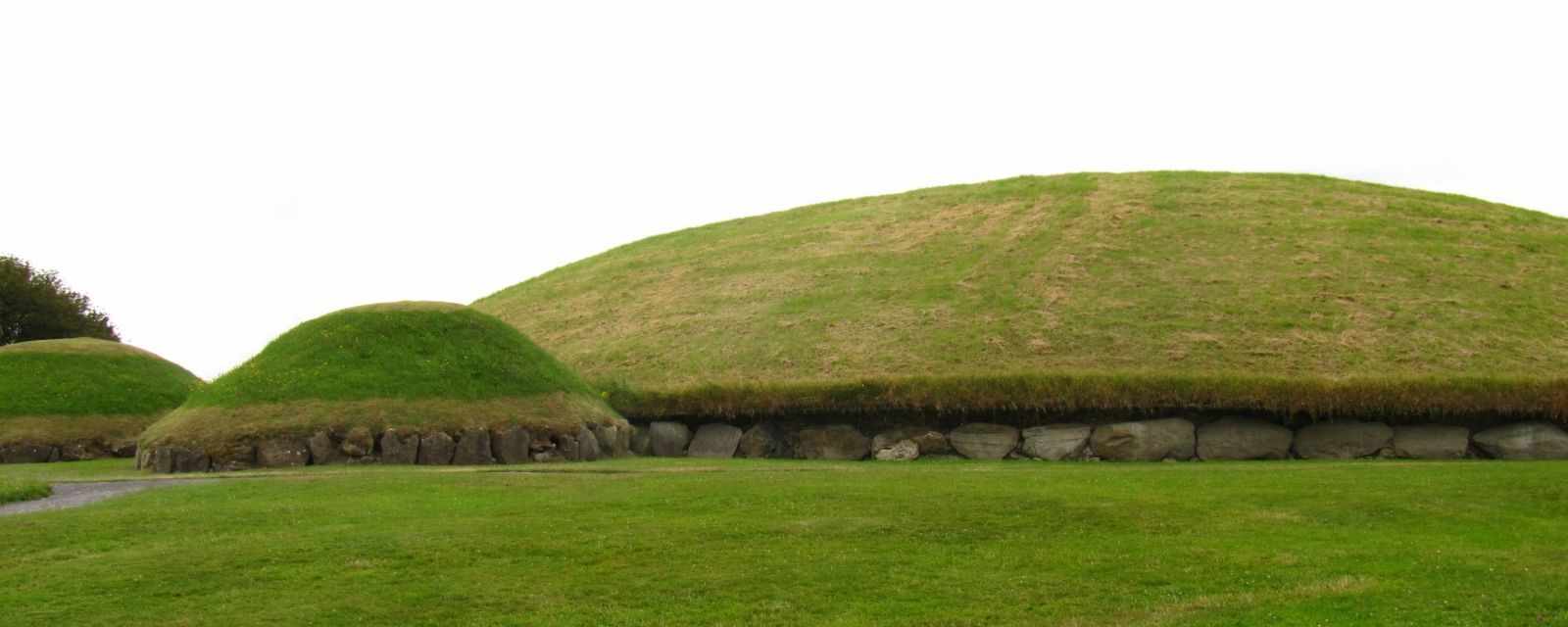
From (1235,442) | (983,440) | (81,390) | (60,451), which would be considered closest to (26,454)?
(60,451)

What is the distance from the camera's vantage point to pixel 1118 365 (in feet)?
102

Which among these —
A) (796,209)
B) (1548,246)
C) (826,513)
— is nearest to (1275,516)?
(826,513)

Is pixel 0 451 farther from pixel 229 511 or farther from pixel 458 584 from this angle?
pixel 458 584

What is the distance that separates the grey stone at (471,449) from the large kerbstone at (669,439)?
5.05 metres

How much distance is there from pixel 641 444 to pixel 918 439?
7.21 m

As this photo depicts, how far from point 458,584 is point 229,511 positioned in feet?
21.8

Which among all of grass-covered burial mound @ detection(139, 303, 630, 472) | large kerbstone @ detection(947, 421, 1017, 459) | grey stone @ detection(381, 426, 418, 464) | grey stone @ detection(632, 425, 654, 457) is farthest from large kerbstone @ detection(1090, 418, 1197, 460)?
grey stone @ detection(381, 426, 418, 464)

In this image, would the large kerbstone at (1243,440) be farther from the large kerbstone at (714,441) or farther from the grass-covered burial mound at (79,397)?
the grass-covered burial mound at (79,397)

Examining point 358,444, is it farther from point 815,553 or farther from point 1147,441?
point 1147,441

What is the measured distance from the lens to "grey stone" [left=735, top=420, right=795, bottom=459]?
3200 centimetres

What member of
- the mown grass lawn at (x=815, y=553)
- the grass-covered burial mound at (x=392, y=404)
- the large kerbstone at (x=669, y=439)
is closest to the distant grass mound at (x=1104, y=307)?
the large kerbstone at (x=669, y=439)

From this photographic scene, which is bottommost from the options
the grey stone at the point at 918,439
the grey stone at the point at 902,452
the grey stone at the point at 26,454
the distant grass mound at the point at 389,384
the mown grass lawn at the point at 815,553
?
the mown grass lawn at the point at 815,553

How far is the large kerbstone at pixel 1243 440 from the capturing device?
2933cm

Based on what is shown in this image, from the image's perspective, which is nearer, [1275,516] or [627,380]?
[1275,516]
